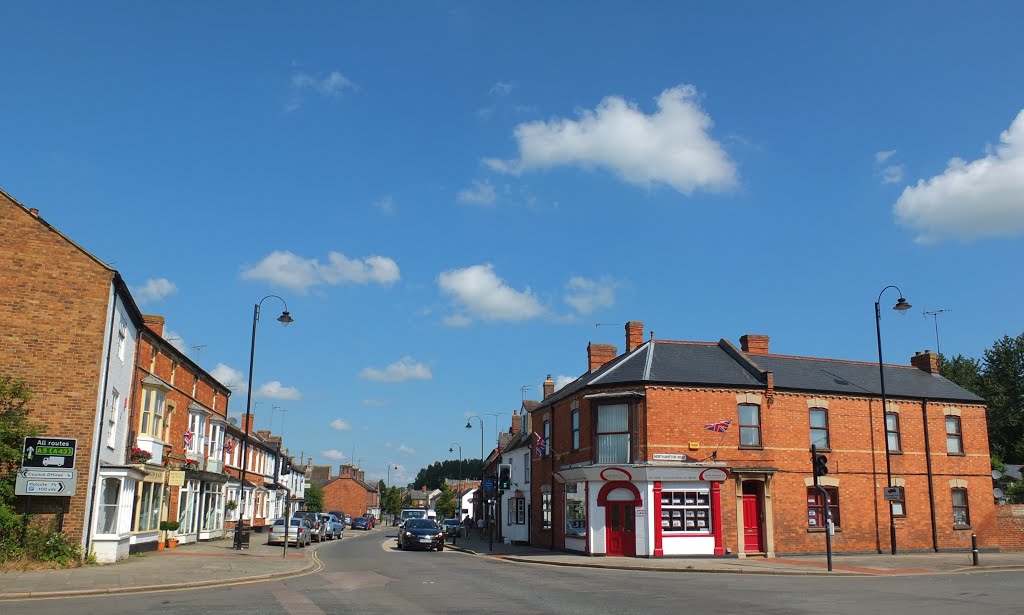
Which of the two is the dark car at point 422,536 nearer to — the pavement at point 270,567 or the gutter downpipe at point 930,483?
the pavement at point 270,567

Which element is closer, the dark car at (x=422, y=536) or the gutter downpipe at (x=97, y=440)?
the gutter downpipe at (x=97, y=440)

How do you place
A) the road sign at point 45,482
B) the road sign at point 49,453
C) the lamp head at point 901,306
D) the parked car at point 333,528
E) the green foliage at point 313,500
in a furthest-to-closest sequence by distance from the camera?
the green foliage at point 313,500
the parked car at point 333,528
the lamp head at point 901,306
the road sign at point 49,453
the road sign at point 45,482

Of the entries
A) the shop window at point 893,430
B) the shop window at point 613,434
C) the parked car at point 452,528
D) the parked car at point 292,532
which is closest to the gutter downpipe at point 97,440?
the parked car at point 292,532

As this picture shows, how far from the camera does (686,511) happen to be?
103 feet

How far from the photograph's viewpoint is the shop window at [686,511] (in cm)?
3116

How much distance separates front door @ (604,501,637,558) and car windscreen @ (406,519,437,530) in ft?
37.1

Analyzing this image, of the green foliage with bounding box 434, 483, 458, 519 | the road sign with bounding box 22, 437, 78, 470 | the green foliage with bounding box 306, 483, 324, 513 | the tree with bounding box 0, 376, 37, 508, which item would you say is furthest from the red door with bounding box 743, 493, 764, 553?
the green foliage with bounding box 434, 483, 458, 519

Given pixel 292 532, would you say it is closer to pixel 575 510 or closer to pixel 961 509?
pixel 575 510

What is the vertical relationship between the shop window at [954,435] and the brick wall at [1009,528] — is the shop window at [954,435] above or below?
above

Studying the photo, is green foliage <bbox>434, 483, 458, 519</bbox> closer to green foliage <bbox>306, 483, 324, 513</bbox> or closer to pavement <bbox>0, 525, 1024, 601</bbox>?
green foliage <bbox>306, 483, 324, 513</bbox>

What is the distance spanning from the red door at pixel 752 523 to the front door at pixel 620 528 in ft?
15.3

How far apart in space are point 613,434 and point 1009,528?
19586 millimetres

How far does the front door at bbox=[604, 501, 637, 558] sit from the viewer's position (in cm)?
3128

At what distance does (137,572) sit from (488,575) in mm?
9707
